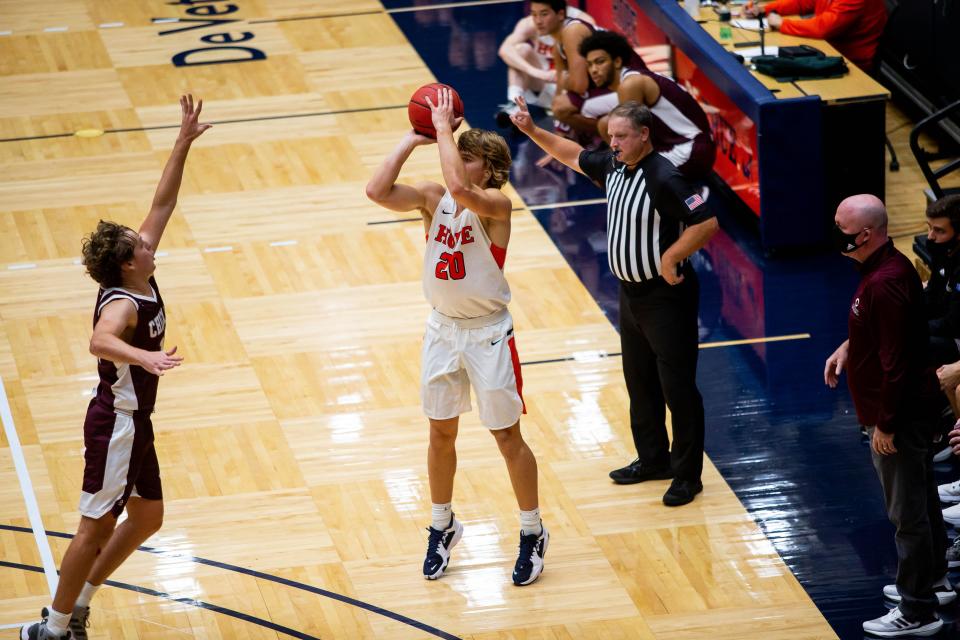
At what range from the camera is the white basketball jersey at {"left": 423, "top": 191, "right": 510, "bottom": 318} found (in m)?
5.32

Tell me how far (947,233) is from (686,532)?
1.62 metres

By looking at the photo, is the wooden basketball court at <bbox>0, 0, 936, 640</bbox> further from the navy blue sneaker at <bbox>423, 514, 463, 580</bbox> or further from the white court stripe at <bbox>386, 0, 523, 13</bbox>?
the white court stripe at <bbox>386, 0, 523, 13</bbox>

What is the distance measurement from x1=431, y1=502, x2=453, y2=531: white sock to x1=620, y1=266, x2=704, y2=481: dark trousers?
1.06m

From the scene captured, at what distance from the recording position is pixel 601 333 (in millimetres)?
7738

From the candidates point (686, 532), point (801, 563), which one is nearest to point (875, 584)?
point (801, 563)

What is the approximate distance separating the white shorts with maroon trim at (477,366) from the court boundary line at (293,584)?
2.59 feet

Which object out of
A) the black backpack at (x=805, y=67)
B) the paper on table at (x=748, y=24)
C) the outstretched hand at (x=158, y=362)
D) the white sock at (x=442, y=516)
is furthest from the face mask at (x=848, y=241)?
the paper on table at (x=748, y=24)

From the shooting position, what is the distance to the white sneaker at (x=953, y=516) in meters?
5.91

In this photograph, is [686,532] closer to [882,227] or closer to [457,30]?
[882,227]

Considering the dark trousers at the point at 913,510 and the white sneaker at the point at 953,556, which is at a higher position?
Answer: the dark trousers at the point at 913,510

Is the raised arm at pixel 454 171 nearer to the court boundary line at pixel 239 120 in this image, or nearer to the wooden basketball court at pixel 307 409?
the wooden basketball court at pixel 307 409

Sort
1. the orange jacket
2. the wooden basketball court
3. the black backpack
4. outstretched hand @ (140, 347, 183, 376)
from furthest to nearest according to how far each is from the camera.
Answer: the orange jacket, the black backpack, the wooden basketball court, outstretched hand @ (140, 347, 183, 376)

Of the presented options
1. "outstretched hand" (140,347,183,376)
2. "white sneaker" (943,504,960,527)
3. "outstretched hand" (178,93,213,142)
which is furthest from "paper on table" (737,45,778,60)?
"outstretched hand" (140,347,183,376)

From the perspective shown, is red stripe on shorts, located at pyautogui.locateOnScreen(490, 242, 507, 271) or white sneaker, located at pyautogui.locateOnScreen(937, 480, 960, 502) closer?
red stripe on shorts, located at pyautogui.locateOnScreen(490, 242, 507, 271)
